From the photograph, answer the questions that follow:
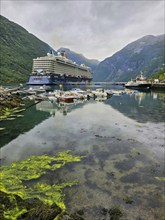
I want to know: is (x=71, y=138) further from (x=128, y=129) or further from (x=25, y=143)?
(x=128, y=129)

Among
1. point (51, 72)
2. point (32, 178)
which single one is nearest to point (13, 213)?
Result: point (32, 178)

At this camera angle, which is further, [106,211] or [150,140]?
[150,140]

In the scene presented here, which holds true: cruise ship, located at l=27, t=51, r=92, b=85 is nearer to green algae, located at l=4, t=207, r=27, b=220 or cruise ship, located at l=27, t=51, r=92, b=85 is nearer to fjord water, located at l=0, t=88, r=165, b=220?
fjord water, located at l=0, t=88, r=165, b=220

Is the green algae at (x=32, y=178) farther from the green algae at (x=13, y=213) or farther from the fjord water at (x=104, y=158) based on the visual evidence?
the fjord water at (x=104, y=158)

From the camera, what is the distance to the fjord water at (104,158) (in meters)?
10.1

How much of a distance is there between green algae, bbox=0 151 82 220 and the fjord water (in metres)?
0.59

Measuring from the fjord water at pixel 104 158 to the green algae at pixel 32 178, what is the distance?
59cm

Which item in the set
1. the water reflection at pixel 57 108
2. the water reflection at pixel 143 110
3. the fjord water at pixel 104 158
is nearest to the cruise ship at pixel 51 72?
the water reflection at pixel 57 108

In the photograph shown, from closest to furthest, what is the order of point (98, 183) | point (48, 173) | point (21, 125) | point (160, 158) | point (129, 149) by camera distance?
1. point (98, 183)
2. point (48, 173)
3. point (160, 158)
4. point (129, 149)
5. point (21, 125)

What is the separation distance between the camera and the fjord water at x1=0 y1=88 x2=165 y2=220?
10086 mm

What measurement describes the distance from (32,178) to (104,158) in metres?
6.19

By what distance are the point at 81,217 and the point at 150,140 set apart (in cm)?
1440

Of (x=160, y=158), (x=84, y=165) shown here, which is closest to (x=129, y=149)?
(x=160, y=158)

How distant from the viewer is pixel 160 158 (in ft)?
52.0
